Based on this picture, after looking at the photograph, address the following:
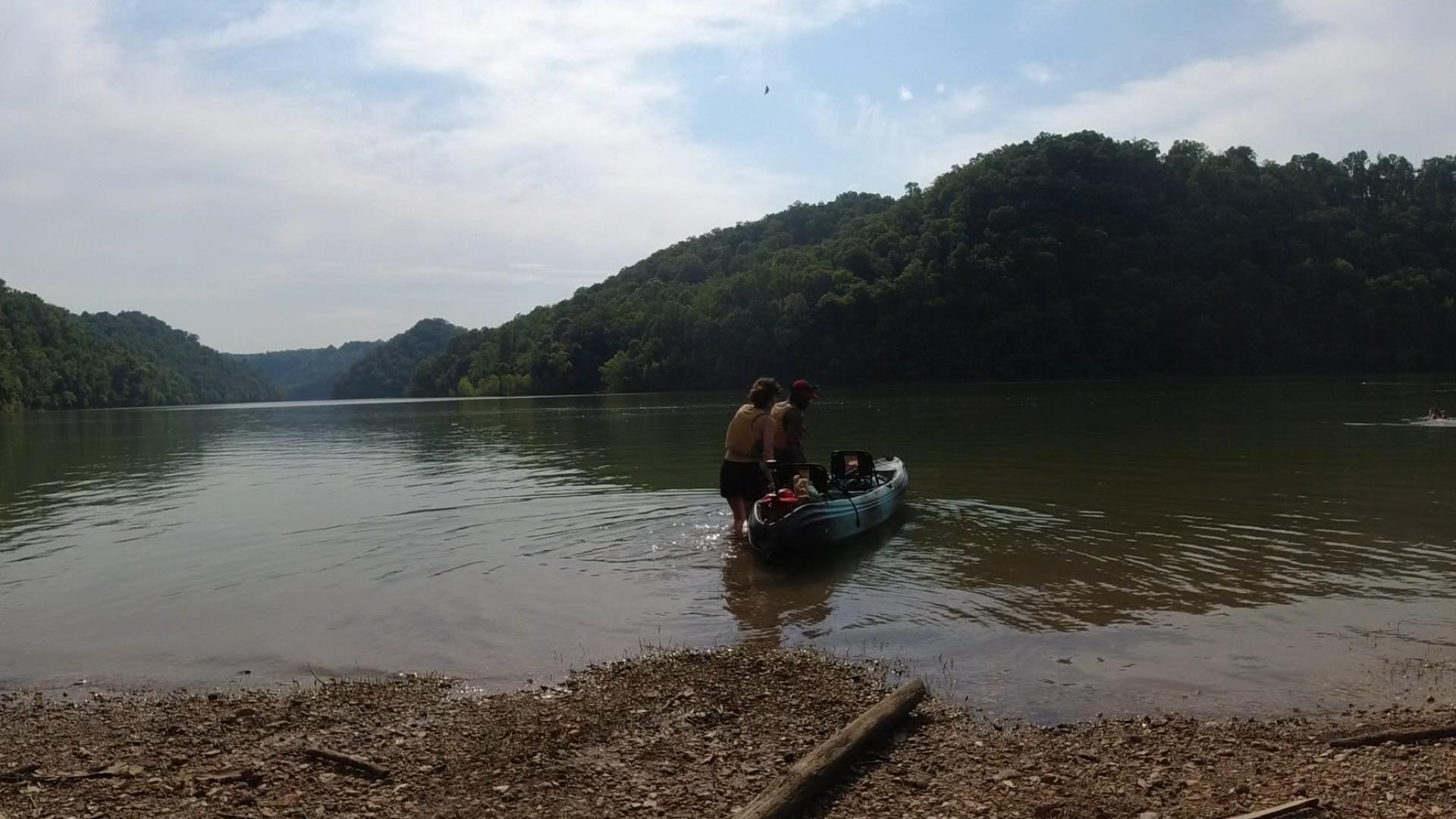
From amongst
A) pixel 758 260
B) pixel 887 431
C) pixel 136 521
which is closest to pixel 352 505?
pixel 136 521

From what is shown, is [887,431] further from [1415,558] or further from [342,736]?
[342,736]

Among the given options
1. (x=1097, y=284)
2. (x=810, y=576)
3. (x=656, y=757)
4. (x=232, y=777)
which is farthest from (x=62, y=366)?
(x=656, y=757)

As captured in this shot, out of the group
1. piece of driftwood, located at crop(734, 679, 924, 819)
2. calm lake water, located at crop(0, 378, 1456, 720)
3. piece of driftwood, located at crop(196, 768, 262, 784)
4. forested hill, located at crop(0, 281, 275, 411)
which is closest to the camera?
piece of driftwood, located at crop(734, 679, 924, 819)

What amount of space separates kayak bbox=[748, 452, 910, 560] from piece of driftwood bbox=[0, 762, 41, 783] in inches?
303

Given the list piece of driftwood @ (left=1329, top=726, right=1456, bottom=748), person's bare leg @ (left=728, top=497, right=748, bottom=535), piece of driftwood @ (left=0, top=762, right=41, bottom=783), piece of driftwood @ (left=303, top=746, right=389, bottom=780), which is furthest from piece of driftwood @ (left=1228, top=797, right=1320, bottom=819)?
person's bare leg @ (left=728, top=497, right=748, bottom=535)

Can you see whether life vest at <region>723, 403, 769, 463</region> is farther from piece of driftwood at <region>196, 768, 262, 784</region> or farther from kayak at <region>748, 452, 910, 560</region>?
piece of driftwood at <region>196, 768, 262, 784</region>

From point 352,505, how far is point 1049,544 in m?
13.9

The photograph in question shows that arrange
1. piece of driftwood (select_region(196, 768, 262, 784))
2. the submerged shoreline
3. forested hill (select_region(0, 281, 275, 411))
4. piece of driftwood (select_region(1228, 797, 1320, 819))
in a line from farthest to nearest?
1. forested hill (select_region(0, 281, 275, 411))
2. piece of driftwood (select_region(196, 768, 262, 784))
3. the submerged shoreline
4. piece of driftwood (select_region(1228, 797, 1320, 819))

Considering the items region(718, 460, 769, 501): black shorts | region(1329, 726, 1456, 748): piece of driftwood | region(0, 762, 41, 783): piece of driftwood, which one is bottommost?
region(1329, 726, 1456, 748): piece of driftwood

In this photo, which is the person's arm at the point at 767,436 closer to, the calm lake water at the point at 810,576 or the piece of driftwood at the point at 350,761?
the calm lake water at the point at 810,576

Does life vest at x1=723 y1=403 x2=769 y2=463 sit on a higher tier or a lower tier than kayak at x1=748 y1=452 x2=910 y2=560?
higher

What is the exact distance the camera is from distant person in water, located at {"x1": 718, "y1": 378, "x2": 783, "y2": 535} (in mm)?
12715

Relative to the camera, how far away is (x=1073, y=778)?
521 centimetres

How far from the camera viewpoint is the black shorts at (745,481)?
43.2 feet
